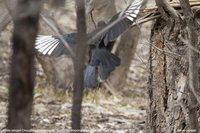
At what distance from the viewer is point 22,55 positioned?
1137mm

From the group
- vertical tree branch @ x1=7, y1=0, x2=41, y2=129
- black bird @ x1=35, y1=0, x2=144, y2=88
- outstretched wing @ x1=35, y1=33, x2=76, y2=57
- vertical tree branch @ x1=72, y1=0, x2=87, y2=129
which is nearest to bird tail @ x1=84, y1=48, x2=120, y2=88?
black bird @ x1=35, y1=0, x2=144, y2=88

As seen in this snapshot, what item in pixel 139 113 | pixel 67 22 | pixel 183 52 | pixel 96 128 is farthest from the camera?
pixel 67 22

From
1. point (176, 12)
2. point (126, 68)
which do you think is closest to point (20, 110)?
point (176, 12)

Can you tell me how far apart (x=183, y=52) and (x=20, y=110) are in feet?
5.10

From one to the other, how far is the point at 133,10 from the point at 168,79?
38cm

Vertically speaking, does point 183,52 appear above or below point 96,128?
above

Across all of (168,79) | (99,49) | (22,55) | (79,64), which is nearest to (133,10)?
(168,79)

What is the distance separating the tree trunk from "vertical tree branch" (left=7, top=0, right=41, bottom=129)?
146cm

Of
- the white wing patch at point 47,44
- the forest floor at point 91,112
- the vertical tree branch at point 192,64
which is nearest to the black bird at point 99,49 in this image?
the white wing patch at point 47,44

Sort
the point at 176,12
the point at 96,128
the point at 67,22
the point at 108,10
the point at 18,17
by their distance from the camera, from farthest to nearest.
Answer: the point at 67,22 < the point at 108,10 < the point at 96,128 < the point at 176,12 < the point at 18,17

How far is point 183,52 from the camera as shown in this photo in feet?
8.54

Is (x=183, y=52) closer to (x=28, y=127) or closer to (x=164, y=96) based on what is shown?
(x=164, y=96)

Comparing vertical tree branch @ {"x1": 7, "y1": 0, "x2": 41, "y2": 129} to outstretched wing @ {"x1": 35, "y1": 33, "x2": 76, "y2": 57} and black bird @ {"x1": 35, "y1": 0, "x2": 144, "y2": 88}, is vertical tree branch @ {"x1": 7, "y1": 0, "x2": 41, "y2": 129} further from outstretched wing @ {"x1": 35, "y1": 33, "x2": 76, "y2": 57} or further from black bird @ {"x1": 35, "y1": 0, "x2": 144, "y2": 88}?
outstretched wing @ {"x1": 35, "y1": 33, "x2": 76, "y2": 57}

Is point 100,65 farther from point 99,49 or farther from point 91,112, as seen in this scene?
point 91,112
